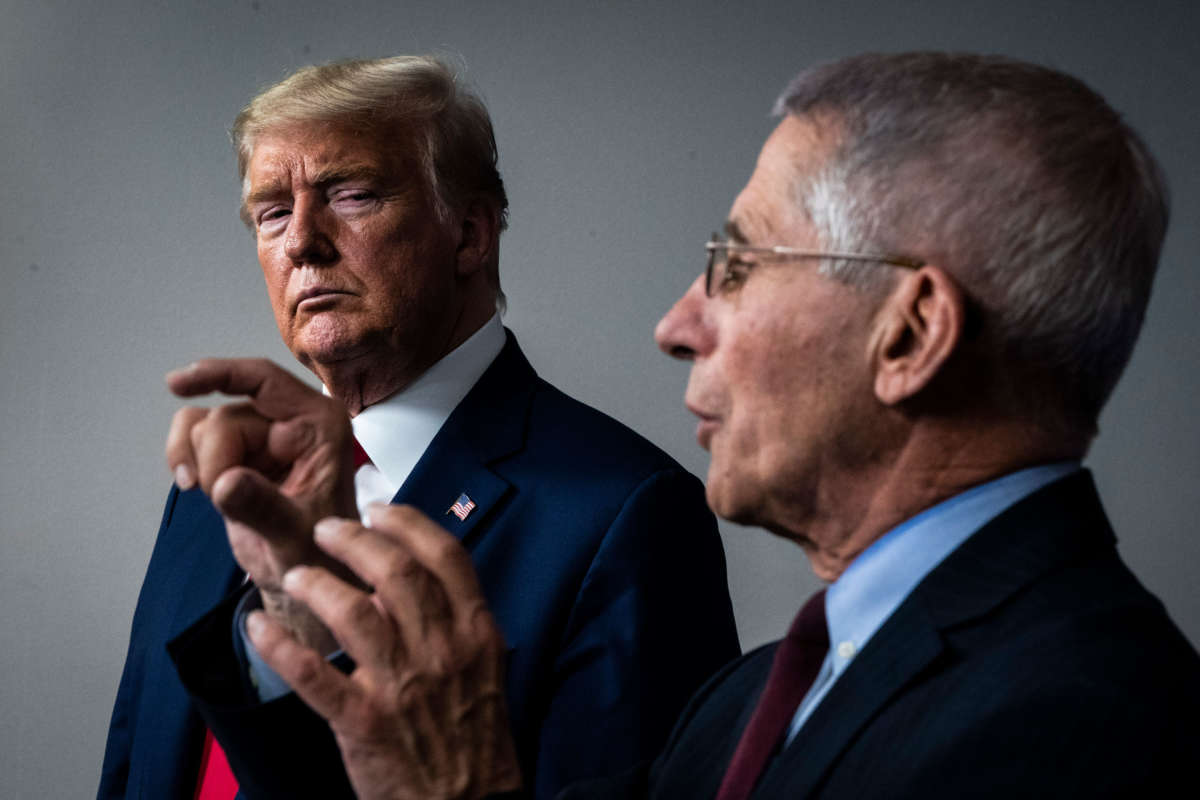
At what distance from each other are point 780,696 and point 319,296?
92 cm

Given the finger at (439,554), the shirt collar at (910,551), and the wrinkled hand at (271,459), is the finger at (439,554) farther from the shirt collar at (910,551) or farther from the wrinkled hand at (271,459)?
the shirt collar at (910,551)

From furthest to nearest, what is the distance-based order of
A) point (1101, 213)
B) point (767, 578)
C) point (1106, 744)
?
point (767, 578) → point (1101, 213) → point (1106, 744)

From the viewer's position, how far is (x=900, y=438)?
1081 millimetres

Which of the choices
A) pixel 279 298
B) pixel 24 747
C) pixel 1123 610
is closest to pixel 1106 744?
pixel 1123 610

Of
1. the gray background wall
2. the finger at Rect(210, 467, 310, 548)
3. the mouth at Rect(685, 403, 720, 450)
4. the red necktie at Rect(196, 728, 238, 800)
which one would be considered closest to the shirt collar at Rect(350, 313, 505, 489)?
the red necktie at Rect(196, 728, 238, 800)

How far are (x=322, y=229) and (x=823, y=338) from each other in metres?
0.90

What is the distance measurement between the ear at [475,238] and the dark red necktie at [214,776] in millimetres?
323

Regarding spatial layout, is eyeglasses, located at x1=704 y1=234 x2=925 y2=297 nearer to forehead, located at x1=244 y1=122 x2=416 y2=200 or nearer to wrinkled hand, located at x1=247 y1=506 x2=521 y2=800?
wrinkled hand, located at x1=247 y1=506 x2=521 y2=800

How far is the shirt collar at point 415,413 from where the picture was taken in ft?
5.74

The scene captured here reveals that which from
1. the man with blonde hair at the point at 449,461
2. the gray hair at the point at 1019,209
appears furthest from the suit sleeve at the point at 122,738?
the gray hair at the point at 1019,209

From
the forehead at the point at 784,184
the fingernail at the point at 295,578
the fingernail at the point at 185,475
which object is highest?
the forehead at the point at 784,184

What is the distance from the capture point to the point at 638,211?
3010 millimetres

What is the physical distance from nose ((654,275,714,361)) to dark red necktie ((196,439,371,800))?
61 centimetres

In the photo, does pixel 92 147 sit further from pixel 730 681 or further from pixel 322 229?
pixel 730 681
